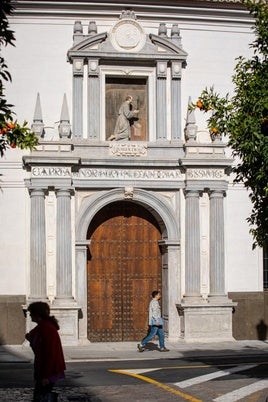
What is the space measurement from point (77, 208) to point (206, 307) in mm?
4511

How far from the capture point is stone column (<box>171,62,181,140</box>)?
26.7m

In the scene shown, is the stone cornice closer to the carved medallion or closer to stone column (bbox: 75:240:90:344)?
the carved medallion

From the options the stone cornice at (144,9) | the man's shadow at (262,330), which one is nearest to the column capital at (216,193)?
the man's shadow at (262,330)

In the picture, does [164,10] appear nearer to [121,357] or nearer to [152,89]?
[152,89]

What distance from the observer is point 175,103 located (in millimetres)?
26734

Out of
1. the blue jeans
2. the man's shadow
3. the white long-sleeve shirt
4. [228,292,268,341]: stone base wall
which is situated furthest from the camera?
the man's shadow

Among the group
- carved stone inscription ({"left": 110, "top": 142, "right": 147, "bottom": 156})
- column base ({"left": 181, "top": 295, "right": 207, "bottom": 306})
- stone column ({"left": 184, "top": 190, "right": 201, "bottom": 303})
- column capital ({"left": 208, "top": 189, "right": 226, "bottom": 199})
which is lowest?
column base ({"left": 181, "top": 295, "right": 207, "bottom": 306})

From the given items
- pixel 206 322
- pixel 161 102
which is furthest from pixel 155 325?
pixel 161 102

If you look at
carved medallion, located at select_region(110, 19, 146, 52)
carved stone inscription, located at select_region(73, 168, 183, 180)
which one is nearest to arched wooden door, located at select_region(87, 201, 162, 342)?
carved stone inscription, located at select_region(73, 168, 183, 180)

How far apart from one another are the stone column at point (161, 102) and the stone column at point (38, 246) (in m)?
3.80

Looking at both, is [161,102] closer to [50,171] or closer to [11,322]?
[50,171]

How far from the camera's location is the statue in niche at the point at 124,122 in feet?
86.8

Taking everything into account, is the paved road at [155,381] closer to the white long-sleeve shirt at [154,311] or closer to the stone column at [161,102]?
the white long-sleeve shirt at [154,311]

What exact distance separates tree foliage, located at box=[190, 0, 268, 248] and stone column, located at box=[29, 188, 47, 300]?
32.8ft
